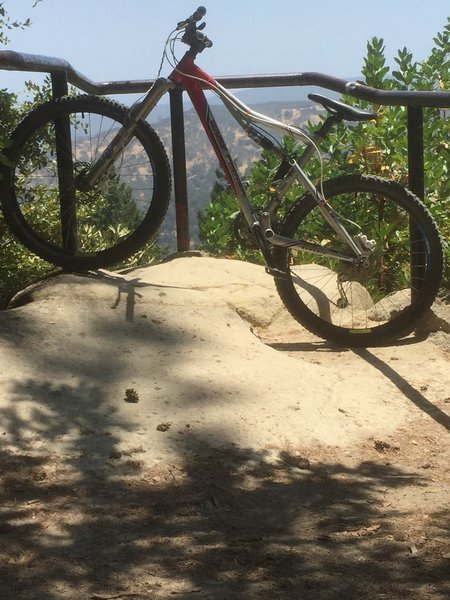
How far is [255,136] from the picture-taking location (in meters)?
5.85

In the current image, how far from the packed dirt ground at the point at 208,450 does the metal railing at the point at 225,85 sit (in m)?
0.81

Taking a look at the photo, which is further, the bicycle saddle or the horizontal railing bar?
the bicycle saddle

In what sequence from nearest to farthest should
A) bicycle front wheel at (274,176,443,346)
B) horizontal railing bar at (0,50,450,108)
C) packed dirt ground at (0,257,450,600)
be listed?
1. packed dirt ground at (0,257,450,600)
2. horizontal railing bar at (0,50,450,108)
3. bicycle front wheel at (274,176,443,346)

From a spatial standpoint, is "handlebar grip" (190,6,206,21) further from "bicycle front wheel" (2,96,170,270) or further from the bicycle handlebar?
"bicycle front wheel" (2,96,170,270)

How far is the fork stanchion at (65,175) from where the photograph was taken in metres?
6.02

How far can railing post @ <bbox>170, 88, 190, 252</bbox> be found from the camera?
6.62 meters

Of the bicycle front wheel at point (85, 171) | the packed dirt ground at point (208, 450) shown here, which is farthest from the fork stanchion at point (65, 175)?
the packed dirt ground at point (208, 450)

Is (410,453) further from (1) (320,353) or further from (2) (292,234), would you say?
(2) (292,234)

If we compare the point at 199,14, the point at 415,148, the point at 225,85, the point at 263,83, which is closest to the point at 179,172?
the point at 225,85

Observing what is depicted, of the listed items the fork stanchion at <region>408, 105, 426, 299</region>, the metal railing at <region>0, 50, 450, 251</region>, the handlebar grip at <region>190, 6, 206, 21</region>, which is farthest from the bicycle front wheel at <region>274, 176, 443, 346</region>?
the handlebar grip at <region>190, 6, 206, 21</region>

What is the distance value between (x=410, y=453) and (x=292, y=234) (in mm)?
Result: 1804

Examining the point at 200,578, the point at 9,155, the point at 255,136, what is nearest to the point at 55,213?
the point at 9,155

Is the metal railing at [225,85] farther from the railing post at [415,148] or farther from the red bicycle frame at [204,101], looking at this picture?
the red bicycle frame at [204,101]

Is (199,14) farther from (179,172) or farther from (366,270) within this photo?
(366,270)
